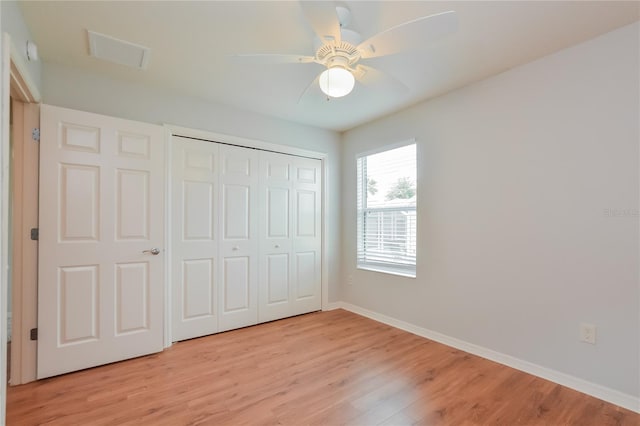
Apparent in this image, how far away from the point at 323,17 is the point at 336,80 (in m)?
0.40

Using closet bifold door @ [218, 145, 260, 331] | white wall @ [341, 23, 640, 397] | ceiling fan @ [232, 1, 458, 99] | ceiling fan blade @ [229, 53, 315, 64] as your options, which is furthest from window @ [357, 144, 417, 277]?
ceiling fan blade @ [229, 53, 315, 64]

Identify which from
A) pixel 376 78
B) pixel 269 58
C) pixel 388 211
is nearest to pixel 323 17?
pixel 269 58

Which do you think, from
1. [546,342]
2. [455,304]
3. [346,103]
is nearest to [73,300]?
[346,103]

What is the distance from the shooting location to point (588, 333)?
6.77ft

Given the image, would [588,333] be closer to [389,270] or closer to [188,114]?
[389,270]

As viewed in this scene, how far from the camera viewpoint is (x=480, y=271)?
2.64 m

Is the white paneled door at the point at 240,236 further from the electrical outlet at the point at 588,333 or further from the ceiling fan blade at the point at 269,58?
the electrical outlet at the point at 588,333

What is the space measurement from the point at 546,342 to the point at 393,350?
1.17m

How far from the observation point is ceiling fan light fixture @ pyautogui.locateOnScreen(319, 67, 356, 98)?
69.4 inches

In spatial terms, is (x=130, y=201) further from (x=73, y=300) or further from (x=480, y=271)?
(x=480, y=271)

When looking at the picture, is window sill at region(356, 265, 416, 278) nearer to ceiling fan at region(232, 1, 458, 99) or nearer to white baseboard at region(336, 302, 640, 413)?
white baseboard at region(336, 302, 640, 413)

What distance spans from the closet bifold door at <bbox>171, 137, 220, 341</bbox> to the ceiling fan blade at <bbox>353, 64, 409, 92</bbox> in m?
1.88

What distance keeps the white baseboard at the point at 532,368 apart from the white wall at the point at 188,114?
126cm

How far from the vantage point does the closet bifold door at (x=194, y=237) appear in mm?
2938
